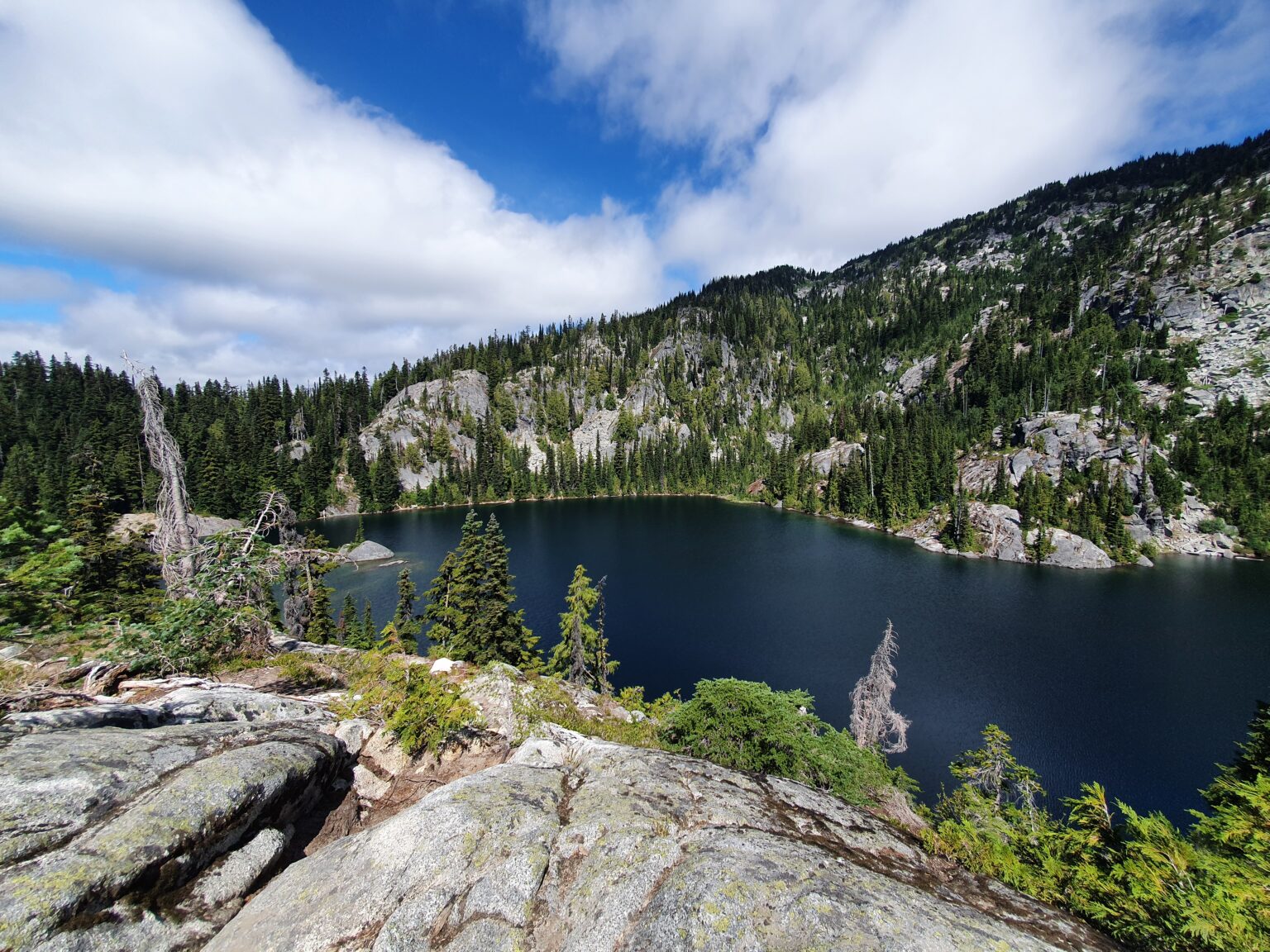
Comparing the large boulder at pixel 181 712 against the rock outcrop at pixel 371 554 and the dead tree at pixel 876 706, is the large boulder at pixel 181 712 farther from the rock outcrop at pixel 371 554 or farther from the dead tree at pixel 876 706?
the rock outcrop at pixel 371 554

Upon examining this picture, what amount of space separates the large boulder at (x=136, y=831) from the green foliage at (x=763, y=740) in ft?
29.1

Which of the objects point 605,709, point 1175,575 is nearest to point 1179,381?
point 1175,575

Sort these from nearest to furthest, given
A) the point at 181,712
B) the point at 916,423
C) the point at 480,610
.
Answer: the point at 181,712, the point at 480,610, the point at 916,423

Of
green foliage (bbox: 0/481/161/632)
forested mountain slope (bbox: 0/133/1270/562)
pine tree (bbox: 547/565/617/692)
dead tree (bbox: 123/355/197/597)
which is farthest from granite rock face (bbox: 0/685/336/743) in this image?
forested mountain slope (bbox: 0/133/1270/562)

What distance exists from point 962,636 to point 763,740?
143 feet

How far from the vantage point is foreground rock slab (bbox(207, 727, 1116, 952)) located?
4555 mm

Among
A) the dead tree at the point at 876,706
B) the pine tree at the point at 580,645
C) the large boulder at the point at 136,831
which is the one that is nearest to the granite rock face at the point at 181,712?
the large boulder at the point at 136,831

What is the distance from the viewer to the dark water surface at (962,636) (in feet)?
104

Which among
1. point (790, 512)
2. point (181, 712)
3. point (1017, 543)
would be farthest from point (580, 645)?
point (790, 512)

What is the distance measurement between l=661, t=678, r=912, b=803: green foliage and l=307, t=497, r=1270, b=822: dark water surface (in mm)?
16175

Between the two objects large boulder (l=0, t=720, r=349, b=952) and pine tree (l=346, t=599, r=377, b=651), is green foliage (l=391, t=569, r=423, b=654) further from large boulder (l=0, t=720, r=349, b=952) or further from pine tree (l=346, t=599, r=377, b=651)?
large boulder (l=0, t=720, r=349, b=952)

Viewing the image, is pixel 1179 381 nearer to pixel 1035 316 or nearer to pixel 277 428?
pixel 1035 316

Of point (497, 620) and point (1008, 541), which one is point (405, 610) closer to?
point (497, 620)

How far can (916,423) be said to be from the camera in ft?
420
